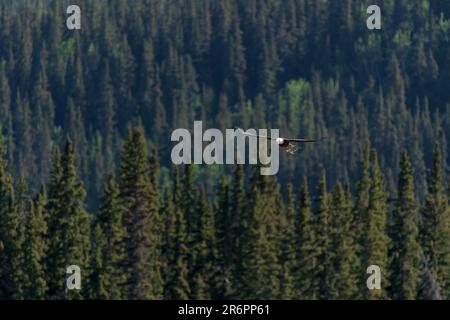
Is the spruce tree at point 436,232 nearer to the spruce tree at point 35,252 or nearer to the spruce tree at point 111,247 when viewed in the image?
the spruce tree at point 111,247

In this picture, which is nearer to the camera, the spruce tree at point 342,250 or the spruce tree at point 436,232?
the spruce tree at point 342,250

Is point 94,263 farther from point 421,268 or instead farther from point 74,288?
point 421,268

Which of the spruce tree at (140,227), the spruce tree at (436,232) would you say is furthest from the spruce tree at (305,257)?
the spruce tree at (436,232)


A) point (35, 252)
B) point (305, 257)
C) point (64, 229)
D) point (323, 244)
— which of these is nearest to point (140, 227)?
point (64, 229)

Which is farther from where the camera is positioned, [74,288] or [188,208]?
[188,208]

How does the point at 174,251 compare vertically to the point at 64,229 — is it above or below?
below

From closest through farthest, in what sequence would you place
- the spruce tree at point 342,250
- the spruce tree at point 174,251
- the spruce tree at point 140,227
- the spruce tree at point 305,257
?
the spruce tree at point 140,227, the spruce tree at point 174,251, the spruce tree at point 305,257, the spruce tree at point 342,250

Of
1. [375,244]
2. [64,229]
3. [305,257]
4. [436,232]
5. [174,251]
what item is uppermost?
[64,229]

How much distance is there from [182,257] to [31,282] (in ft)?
39.1

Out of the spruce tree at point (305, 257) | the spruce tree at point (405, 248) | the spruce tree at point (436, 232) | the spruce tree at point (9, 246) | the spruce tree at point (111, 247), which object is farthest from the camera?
the spruce tree at point (436, 232)

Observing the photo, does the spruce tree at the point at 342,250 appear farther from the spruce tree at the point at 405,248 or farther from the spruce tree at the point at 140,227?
the spruce tree at the point at 140,227

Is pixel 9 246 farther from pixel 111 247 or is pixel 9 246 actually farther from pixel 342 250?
pixel 342 250

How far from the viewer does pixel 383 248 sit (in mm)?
110500
